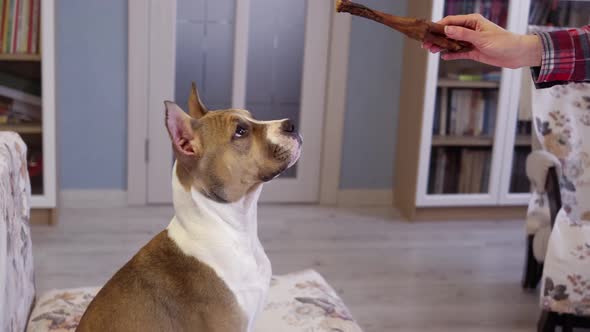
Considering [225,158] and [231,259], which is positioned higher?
[225,158]

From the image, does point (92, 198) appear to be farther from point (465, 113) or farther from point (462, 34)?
point (462, 34)

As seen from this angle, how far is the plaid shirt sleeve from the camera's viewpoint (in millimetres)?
1770

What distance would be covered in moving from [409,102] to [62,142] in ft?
5.95

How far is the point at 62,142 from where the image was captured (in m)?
3.90

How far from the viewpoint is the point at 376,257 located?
347cm

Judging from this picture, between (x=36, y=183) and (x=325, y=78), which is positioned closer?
(x=36, y=183)

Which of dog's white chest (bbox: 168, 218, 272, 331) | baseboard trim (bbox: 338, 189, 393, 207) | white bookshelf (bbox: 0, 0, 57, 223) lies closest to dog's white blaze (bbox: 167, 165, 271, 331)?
dog's white chest (bbox: 168, 218, 272, 331)

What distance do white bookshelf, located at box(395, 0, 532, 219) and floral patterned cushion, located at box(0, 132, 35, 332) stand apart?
2275 millimetres

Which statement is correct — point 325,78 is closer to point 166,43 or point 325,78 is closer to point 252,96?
point 252,96

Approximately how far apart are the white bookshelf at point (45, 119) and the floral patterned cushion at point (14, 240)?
4.88 ft

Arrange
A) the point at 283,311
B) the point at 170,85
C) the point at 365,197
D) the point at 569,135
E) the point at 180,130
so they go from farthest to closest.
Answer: the point at 365,197 → the point at 170,85 → the point at 569,135 → the point at 283,311 → the point at 180,130

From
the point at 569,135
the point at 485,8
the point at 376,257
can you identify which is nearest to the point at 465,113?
the point at 485,8

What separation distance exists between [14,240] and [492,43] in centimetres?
119

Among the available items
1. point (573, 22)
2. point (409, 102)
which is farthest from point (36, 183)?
point (573, 22)
